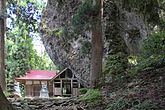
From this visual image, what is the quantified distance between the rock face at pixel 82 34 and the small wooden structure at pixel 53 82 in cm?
748

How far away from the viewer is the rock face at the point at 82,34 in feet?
50.1

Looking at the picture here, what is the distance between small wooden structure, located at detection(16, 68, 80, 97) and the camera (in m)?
29.0

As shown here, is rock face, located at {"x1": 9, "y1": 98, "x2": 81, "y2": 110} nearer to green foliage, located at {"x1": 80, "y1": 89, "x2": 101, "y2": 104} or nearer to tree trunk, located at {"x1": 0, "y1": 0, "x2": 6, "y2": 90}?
green foliage, located at {"x1": 80, "y1": 89, "x2": 101, "y2": 104}

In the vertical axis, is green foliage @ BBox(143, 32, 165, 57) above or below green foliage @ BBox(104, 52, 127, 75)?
above

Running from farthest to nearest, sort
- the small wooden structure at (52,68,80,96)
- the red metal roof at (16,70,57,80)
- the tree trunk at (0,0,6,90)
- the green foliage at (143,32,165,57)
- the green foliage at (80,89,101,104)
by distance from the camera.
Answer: the red metal roof at (16,70,57,80)
the small wooden structure at (52,68,80,96)
the tree trunk at (0,0,6,90)
the green foliage at (143,32,165,57)
the green foliage at (80,89,101,104)

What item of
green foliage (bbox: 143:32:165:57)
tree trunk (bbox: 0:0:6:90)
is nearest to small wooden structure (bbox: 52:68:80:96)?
tree trunk (bbox: 0:0:6:90)

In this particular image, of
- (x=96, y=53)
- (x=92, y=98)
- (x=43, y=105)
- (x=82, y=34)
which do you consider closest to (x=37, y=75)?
(x=82, y=34)

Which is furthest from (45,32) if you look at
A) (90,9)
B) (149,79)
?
(149,79)

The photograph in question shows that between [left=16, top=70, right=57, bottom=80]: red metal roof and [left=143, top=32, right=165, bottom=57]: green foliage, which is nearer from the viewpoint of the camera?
[left=143, top=32, right=165, bottom=57]: green foliage

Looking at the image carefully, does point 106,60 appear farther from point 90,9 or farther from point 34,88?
point 34,88

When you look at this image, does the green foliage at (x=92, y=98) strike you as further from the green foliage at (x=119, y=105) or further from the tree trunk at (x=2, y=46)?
the tree trunk at (x=2, y=46)

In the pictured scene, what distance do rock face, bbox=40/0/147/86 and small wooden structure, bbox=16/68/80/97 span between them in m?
7.48

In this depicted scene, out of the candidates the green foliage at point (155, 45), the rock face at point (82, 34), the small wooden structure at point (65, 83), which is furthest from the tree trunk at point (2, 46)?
the small wooden structure at point (65, 83)

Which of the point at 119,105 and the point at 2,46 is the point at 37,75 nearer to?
the point at 2,46
